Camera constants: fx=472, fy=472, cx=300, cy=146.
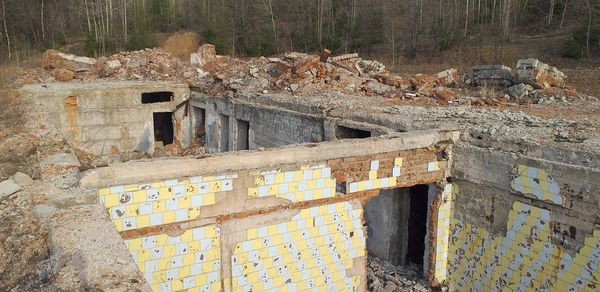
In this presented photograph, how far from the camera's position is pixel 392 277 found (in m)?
7.91

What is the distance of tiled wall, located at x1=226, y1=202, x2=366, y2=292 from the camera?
6.24m

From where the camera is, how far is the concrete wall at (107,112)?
50.0ft

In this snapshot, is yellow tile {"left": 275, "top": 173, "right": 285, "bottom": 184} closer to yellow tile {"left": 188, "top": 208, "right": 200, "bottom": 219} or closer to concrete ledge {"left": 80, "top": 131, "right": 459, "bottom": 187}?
concrete ledge {"left": 80, "top": 131, "right": 459, "bottom": 187}

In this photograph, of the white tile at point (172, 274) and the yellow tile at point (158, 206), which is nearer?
the yellow tile at point (158, 206)

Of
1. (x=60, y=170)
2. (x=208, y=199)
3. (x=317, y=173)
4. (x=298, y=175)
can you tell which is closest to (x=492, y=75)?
(x=317, y=173)

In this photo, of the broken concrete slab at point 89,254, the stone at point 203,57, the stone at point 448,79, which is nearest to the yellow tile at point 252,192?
the broken concrete slab at point 89,254

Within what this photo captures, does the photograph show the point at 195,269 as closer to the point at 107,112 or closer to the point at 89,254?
→ the point at 89,254

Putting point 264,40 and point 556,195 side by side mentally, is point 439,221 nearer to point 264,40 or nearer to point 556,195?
point 556,195

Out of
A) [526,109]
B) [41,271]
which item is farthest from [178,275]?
[526,109]

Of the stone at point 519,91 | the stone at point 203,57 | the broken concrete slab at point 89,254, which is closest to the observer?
the broken concrete slab at point 89,254

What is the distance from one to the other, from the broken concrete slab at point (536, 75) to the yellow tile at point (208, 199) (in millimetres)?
9767

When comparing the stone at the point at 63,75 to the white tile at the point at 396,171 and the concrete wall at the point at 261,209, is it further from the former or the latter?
the white tile at the point at 396,171

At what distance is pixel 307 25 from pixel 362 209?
26.3 metres

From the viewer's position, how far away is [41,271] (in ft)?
11.2
